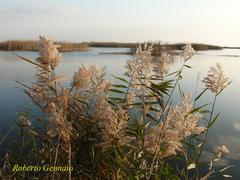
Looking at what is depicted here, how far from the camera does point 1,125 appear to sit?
7.77 m

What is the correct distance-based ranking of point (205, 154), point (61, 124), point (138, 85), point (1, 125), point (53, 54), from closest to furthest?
point (61, 124) → point (53, 54) → point (138, 85) → point (205, 154) → point (1, 125)

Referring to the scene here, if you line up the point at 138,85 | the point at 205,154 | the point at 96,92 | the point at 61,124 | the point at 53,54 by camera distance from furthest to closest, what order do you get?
the point at 205,154 < the point at 138,85 < the point at 96,92 < the point at 53,54 < the point at 61,124

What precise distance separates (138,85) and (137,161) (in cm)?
66

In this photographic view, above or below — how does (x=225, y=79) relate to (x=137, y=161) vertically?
above

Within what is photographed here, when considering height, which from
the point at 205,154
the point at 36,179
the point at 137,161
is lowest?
the point at 205,154

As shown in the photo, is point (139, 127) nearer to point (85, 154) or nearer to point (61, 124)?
point (85, 154)

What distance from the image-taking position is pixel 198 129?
9.71ft

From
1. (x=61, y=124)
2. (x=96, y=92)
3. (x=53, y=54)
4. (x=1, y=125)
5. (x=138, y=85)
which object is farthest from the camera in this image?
(x=1, y=125)

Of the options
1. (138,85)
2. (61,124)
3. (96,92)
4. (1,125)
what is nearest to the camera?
(61,124)

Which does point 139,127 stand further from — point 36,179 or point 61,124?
point 36,179

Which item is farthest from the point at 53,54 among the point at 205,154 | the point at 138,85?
the point at 205,154

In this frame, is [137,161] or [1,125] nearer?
[137,161]

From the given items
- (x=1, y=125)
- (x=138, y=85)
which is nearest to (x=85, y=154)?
(x=138, y=85)

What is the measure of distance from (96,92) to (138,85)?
48 centimetres
